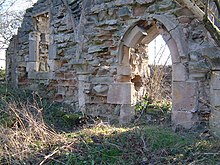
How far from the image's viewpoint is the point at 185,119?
5.19 metres

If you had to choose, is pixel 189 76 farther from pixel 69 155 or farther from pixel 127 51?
pixel 69 155

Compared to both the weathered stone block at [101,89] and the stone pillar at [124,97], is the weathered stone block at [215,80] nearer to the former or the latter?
the stone pillar at [124,97]

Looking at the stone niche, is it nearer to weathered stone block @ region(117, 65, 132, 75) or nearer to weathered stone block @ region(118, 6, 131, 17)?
weathered stone block @ region(117, 65, 132, 75)

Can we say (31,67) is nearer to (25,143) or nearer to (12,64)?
(12,64)

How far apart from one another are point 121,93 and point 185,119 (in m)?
1.51

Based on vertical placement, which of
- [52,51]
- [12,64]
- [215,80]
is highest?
[52,51]

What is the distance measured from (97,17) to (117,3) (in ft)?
2.19

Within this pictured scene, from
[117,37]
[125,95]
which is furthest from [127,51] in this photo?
[125,95]

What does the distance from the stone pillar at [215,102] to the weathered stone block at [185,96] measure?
12.0 inches

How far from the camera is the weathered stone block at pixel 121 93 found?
6.16 meters

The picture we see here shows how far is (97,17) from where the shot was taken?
667cm

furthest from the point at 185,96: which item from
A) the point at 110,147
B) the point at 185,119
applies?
the point at 110,147

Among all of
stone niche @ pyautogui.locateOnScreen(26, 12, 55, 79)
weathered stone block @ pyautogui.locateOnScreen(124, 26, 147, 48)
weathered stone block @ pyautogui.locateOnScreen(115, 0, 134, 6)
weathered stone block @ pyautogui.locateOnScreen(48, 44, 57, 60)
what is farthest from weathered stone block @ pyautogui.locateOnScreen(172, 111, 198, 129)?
stone niche @ pyautogui.locateOnScreen(26, 12, 55, 79)

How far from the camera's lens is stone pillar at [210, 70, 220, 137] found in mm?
4783
